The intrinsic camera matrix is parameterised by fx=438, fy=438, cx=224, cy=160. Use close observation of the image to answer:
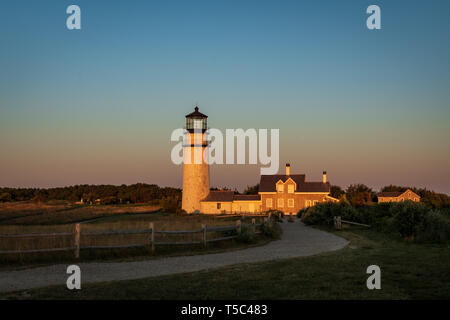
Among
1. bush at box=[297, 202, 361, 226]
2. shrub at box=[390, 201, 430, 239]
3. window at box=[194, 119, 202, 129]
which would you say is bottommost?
bush at box=[297, 202, 361, 226]

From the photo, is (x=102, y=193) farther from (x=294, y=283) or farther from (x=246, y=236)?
(x=294, y=283)

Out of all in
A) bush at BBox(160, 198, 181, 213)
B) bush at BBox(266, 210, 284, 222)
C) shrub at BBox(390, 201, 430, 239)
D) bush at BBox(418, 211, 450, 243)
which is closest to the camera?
bush at BBox(418, 211, 450, 243)

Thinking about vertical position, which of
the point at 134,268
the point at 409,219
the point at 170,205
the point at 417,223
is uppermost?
the point at 409,219

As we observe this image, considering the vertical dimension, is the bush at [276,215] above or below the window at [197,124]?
below

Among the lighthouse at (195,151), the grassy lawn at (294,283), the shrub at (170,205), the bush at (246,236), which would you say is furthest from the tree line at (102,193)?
the grassy lawn at (294,283)

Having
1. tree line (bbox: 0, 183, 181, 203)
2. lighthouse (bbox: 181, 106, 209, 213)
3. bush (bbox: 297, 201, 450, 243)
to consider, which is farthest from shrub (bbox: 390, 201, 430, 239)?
tree line (bbox: 0, 183, 181, 203)

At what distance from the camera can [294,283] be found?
33.4 ft

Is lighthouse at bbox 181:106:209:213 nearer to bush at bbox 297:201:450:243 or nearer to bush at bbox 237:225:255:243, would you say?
bush at bbox 297:201:450:243

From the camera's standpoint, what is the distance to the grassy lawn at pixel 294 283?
29.5 ft

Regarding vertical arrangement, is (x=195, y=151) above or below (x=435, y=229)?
above

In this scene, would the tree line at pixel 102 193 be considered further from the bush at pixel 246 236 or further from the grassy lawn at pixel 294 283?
the grassy lawn at pixel 294 283

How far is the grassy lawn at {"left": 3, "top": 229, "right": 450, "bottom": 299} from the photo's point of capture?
8977mm

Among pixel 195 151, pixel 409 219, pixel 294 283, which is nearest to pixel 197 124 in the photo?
pixel 195 151
